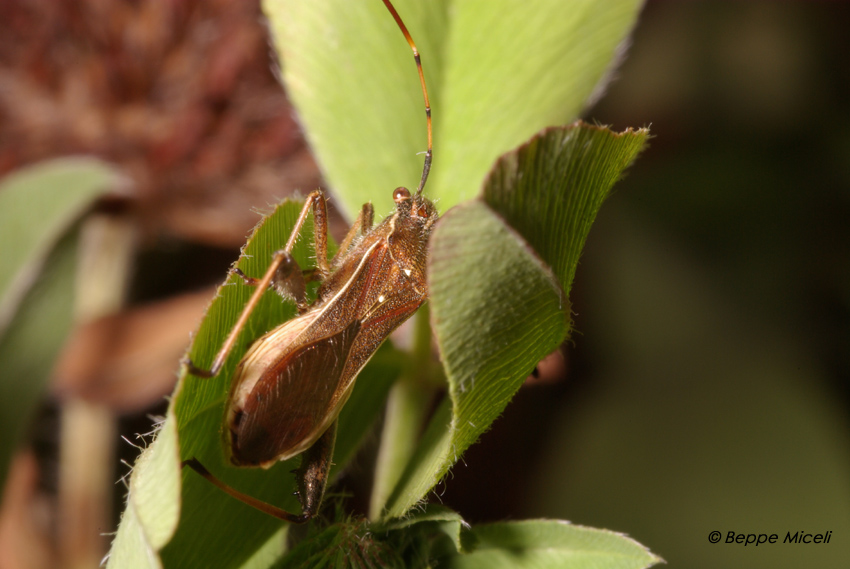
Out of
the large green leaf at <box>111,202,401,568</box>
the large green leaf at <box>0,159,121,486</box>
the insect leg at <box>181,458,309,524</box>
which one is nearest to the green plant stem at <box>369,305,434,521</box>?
the large green leaf at <box>111,202,401,568</box>

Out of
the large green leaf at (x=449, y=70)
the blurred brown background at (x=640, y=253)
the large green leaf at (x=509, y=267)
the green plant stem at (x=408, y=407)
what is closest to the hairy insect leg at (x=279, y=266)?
the large green leaf at (x=449, y=70)

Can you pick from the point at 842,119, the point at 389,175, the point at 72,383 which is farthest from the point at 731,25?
the point at 72,383

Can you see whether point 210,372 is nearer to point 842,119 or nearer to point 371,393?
point 371,393

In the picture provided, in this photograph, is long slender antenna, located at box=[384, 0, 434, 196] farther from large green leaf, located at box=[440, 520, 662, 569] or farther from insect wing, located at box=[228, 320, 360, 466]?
large green leaf, located at box=[440, 520, 662, 569]

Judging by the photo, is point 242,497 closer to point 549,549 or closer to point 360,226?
point 549,549

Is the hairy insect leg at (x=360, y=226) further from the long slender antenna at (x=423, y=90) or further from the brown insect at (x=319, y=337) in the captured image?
the long slender antenna at (x=423, y=90)
